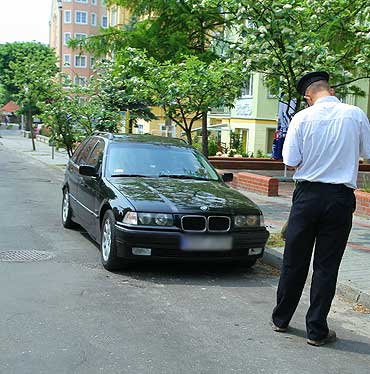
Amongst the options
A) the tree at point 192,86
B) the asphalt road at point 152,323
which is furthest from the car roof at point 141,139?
the tree at point 192,86

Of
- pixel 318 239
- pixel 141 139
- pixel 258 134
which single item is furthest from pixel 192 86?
pixel 258 134

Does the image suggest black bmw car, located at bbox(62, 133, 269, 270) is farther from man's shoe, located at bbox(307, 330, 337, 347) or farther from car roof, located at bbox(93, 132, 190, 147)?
man's shoe, located at bbox(307, 330, 337, 347)

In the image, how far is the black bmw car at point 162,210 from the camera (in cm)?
664

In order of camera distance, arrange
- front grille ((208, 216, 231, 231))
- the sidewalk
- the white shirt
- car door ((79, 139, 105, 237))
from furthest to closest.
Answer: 1. car door ((79, 139, 105, 237))
2. front grille ((208, 216, 231, 231))
3. the sidewalk
4. the white shirt

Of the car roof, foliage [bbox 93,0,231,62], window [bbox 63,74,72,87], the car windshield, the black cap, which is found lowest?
the car windshield

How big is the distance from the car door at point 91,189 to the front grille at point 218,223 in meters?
1.66

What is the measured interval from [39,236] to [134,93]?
4.13 meters

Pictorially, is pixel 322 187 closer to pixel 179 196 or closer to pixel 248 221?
pixel 248 221

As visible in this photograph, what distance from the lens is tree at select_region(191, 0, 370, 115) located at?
26.3 ft

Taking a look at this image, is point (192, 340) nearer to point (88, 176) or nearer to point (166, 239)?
point (166, 239)

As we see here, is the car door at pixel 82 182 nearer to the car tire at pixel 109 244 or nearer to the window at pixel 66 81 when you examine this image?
the car tire at pixel 109 244

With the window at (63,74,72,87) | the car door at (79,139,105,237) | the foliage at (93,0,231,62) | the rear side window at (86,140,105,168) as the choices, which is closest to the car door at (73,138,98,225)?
the car door at (79,139,105,237)

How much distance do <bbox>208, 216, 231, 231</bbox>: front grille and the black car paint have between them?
0.22 feet

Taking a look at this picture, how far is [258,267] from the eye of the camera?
7.70 meters
